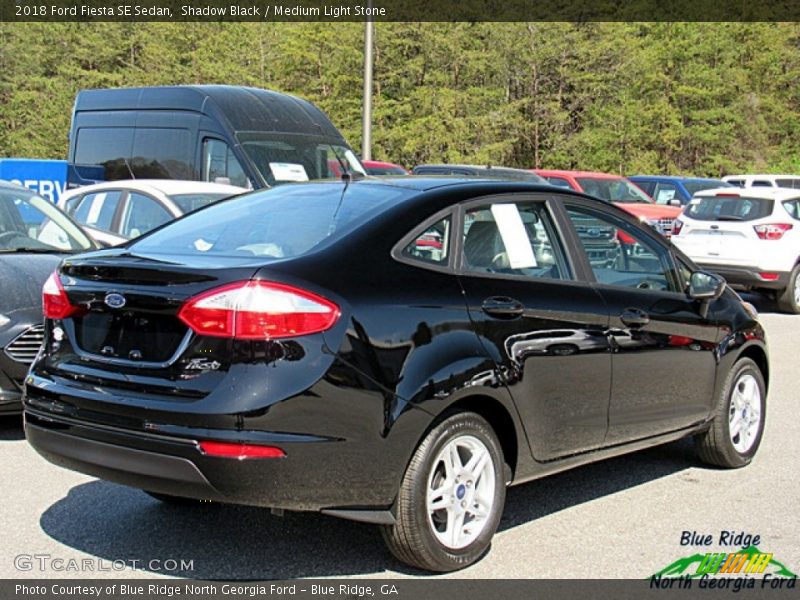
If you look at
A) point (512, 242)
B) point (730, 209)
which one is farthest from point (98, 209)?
point (730, 209)

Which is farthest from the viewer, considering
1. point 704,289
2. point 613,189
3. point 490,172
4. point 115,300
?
point 613,189

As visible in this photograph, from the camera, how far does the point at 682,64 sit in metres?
52.5

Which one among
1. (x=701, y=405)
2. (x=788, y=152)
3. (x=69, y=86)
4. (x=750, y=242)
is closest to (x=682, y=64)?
(x=788, y=152)

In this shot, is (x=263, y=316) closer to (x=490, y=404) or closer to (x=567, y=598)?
(x=490, y=404)

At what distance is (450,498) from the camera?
14.6 ft

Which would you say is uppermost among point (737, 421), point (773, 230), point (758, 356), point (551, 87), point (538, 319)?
point (551, 87)

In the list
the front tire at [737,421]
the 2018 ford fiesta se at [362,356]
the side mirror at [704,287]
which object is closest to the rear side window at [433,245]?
the 2018 ford fiesta se at [362,356]

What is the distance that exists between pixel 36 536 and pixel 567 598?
2.38m

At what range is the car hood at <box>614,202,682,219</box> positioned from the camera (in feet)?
67.3

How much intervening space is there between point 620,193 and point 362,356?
18197 millimetres

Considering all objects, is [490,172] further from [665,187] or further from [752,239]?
[665,187]

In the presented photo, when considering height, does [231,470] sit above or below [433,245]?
below

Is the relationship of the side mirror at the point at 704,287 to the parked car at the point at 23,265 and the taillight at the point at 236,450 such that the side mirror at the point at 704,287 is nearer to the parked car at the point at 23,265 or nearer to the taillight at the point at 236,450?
the taillight at the point at 236,450

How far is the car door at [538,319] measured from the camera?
4.69 metres
